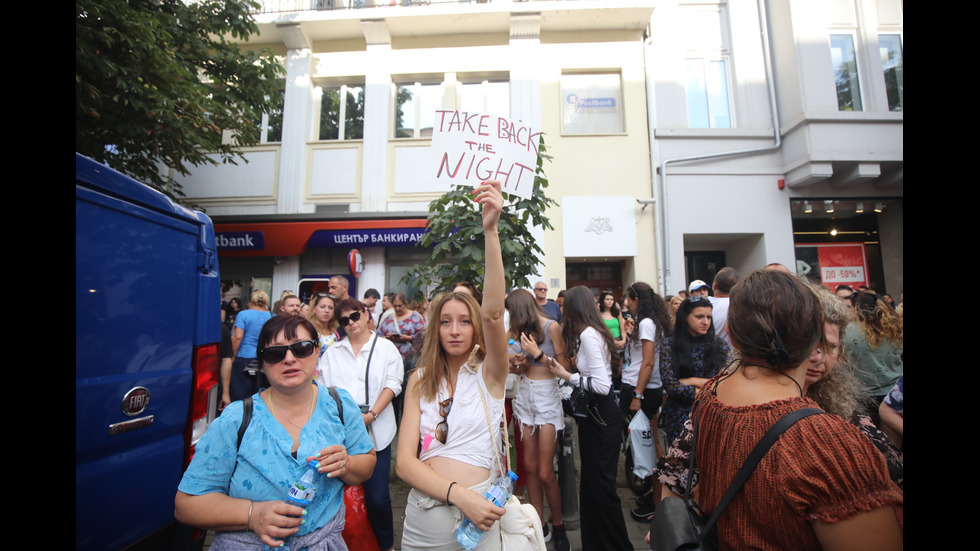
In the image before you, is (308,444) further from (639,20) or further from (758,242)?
(639,20)

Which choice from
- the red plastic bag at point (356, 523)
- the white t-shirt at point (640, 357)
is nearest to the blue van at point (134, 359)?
the red plastic bag at point (356, 523)

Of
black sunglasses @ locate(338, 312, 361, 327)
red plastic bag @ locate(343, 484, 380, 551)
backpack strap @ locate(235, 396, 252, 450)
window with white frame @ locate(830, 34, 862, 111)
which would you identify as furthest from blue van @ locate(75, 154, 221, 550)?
Answer: window with white frame @ locate(830, 34, 862, 111)

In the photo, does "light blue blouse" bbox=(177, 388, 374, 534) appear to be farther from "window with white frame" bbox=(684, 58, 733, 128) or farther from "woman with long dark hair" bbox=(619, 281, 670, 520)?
"window with white frame" bbox=(684, 58, 733, 128)

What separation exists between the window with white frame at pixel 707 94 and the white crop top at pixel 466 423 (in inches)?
429

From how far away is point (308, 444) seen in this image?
6.02ft

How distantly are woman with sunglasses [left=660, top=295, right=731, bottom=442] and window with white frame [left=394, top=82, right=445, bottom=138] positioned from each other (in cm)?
907

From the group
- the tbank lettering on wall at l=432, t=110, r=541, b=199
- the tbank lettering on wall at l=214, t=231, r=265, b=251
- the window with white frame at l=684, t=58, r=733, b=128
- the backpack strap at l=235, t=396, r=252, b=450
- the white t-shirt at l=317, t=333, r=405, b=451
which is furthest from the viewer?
the window with white frame at l=684, t=58, r=733, b=128

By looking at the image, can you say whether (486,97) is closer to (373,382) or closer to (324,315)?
(324,315)

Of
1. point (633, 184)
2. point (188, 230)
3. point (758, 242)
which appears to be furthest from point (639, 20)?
point (188, 230)

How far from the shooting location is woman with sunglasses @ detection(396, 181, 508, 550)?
1.84 m

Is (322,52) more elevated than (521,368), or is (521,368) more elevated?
(322,52)

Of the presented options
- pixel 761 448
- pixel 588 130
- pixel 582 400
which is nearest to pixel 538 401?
pixel 582 400

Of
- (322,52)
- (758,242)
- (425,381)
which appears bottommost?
(425,381)

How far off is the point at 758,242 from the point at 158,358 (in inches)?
455
